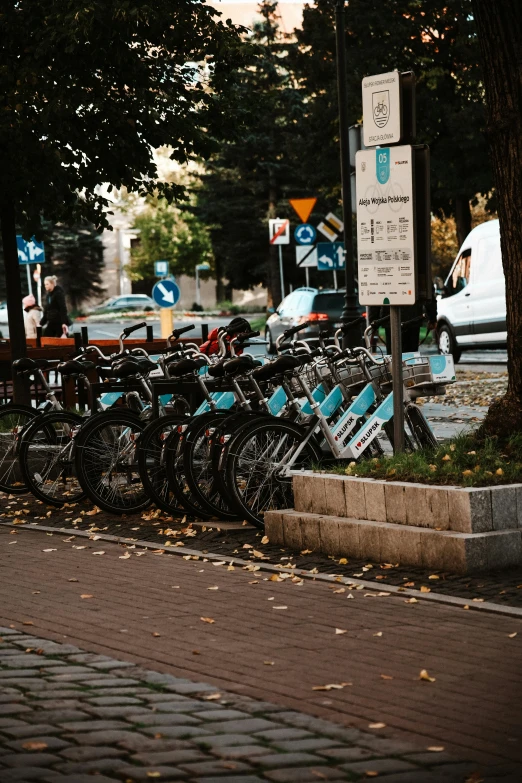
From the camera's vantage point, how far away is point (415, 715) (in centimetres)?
508

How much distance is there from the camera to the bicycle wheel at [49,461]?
37.4ft

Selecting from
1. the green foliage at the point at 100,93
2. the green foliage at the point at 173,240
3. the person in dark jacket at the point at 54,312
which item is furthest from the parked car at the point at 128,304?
the green foliage at the point at 100,93

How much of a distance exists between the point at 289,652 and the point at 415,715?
113 centimetres

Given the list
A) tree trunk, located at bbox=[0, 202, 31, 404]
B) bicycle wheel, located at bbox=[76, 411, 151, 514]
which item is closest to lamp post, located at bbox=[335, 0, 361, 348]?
tree trunk, located at bbox=[0, 202, 31, 404]

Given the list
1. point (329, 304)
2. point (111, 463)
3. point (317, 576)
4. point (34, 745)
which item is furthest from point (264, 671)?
point (329, 304)

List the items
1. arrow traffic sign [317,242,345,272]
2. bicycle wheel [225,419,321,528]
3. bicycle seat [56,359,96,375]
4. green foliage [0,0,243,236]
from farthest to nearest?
1. arrow traffic sign [317,242,345,272]
2. green foliage [0,0,243,236]
3. bicycle seat [56,359,96,375]
4. bicycle wheel [225,419,321,528]

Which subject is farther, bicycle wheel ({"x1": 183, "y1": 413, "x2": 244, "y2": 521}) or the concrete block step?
bicycle wheel ({"x1": 183, "y1": 413, "x2": 244, "y2": 521})

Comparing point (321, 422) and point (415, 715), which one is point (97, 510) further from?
point (415, 715)

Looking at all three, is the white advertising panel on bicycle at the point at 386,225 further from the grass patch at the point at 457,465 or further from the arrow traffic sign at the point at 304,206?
the arrow traffic sign at the point at 304,206

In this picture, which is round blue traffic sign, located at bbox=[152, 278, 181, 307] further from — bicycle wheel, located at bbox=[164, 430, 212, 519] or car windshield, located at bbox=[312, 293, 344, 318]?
bicycle wheel, located at bbox=[164, 430, 212, 519]

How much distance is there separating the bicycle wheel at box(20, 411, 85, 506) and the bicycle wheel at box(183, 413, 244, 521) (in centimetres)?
170

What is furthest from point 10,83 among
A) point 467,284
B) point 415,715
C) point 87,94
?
point 467,284

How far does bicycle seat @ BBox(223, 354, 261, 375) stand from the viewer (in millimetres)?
10016

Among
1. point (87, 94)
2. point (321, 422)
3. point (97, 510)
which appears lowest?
point (97, 510)
